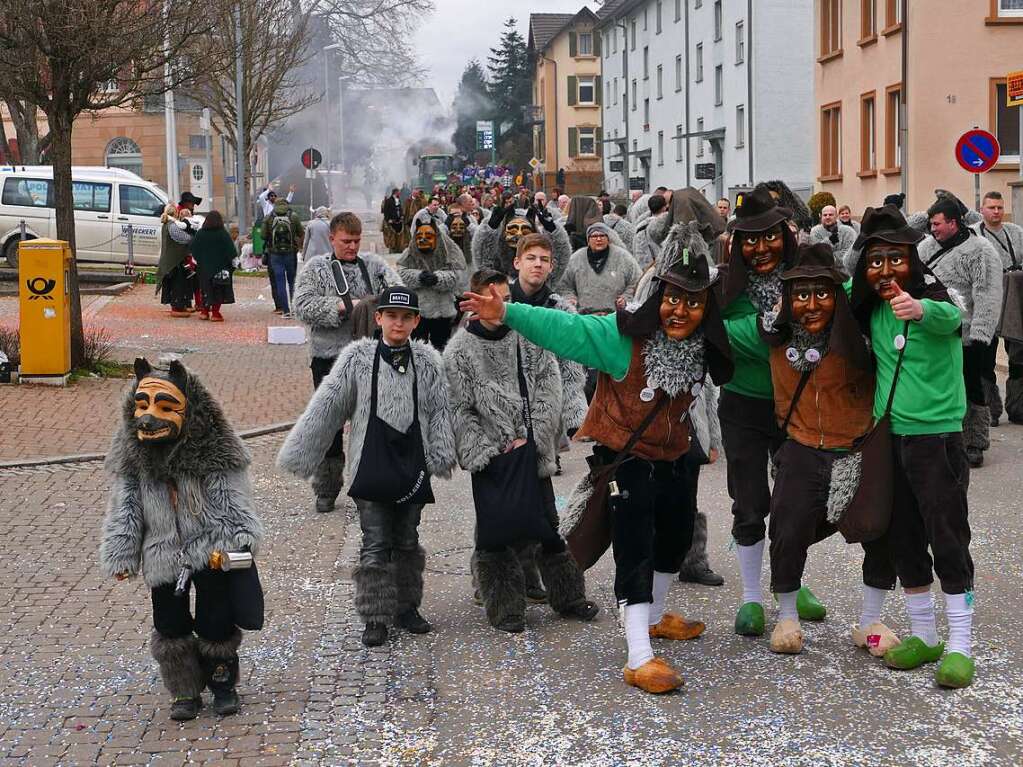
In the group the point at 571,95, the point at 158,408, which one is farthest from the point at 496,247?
the point at 571,95

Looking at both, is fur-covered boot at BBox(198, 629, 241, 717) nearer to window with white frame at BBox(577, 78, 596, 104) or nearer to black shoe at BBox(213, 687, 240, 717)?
black shoe at BBox(213, 687, 240, 717)

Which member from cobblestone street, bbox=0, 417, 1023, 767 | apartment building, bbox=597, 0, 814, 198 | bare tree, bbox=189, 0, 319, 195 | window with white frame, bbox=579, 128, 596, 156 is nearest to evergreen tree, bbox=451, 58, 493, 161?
window with white frame, bbox=579, 128, 596, 156

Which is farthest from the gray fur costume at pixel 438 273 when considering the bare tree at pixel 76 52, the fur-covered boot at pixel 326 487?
the bare tree at pixel 76 52

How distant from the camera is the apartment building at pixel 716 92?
4472cm

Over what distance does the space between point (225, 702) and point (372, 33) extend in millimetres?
50718

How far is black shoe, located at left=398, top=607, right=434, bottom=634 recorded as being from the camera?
262 inches

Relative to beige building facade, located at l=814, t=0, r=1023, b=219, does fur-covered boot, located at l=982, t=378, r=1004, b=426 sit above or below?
below

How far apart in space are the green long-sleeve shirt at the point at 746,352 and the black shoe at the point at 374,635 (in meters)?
1.86

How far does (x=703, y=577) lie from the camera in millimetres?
7453

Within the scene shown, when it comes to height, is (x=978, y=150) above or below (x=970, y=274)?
above

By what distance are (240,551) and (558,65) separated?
3536 inches

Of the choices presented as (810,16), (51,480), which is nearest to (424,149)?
(810,16)

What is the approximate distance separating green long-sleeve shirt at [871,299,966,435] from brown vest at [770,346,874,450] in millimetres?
152

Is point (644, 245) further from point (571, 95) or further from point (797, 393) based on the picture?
point (571, 95)
